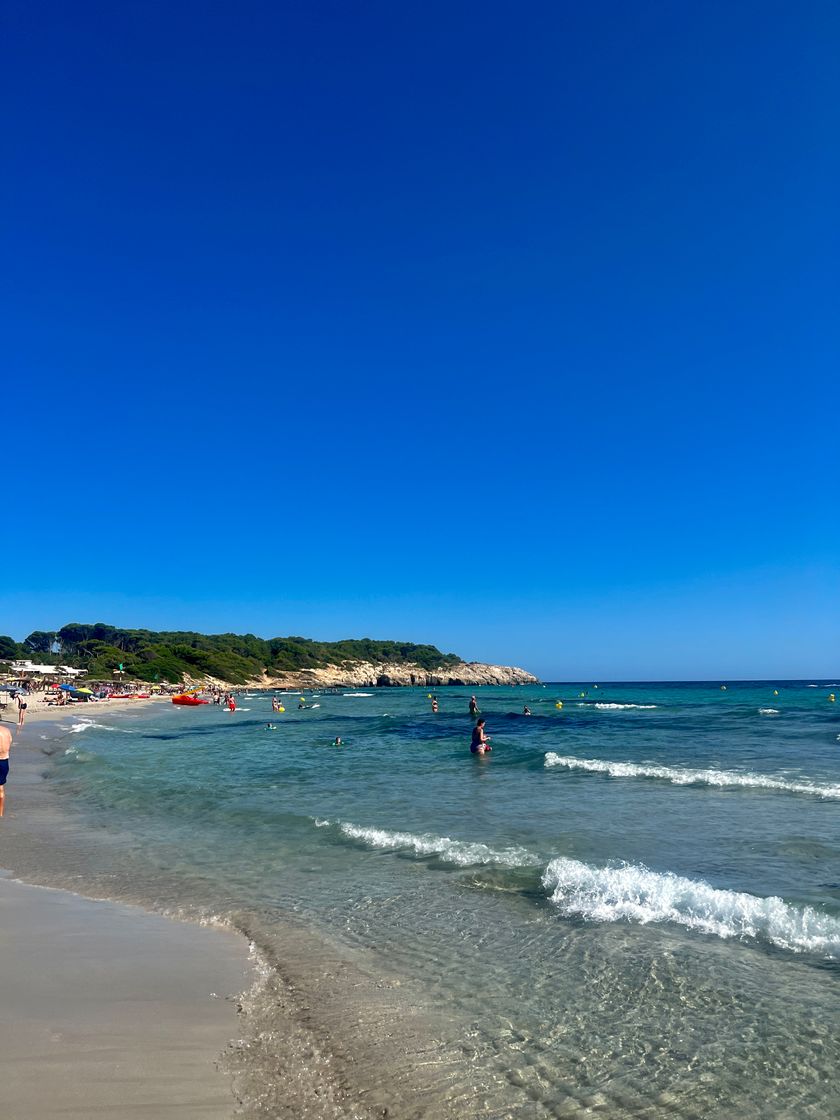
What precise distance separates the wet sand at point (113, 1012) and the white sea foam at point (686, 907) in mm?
4542

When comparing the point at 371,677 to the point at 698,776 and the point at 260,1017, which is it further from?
the point at 260,1017

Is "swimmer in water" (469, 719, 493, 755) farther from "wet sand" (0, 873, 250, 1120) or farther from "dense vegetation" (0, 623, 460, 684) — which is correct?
"dense vegetation" (0, 623, 460, 684)

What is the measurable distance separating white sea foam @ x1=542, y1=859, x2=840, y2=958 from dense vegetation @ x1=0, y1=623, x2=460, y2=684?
10155 cm

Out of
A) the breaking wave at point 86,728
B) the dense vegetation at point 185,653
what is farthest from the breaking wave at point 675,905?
the dense vegetation at point 185,653

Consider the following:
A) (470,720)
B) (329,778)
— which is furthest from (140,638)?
(329,778)

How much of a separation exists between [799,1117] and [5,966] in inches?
273

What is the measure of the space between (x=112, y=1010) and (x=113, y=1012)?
0.16 ft

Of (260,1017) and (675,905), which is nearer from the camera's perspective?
(260,1017)

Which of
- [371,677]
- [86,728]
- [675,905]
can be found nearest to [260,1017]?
[675,905]

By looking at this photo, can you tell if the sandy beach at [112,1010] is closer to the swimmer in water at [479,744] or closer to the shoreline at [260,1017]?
the shoreline at [260,1017]

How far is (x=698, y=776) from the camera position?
67.9 feet

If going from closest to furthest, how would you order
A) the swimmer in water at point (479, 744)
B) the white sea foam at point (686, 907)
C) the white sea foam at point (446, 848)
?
the white sea foam at point (686, 907), the white sea foam at point (446, 848), the swimmer in water at point (479, 744)

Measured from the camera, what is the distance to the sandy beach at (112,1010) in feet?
15.0

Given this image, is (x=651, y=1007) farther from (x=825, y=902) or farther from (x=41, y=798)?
(x=41, y=798)
